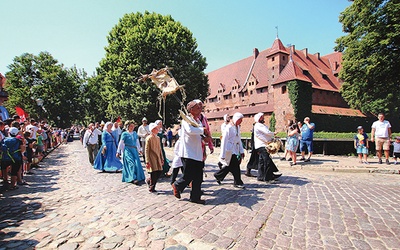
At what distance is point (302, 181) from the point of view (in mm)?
6852

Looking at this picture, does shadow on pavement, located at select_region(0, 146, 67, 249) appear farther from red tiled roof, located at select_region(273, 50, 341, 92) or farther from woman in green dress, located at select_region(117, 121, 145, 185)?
Answer: red tiled roof, located at select_region(273, 50, 341, 92)

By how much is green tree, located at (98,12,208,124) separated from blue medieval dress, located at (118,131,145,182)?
13.6m

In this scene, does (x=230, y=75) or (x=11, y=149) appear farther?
(x=230, y=75)

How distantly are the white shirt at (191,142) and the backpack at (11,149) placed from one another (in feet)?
16.0

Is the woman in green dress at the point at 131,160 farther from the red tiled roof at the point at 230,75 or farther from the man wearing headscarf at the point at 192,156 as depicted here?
the red tiled roof at the point at 230,75

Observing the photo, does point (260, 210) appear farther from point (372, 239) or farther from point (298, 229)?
point (372, 239)

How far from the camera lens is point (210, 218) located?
394cm

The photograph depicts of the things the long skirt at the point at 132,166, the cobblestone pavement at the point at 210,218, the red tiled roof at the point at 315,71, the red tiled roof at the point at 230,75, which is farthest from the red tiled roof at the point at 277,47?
the long skirt at the point at 132,166

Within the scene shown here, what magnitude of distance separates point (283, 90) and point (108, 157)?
29.5 m

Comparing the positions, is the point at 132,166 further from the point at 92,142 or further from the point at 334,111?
the point at 334,111

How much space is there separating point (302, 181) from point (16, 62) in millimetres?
48834

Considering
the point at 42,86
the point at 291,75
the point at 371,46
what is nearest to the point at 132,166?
the point at 371,46

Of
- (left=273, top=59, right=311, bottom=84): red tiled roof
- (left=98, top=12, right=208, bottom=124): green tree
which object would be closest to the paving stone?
(left=98, top=12, right=208, bottom=124): green tree

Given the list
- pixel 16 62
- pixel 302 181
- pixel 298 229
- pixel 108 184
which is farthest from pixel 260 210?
pixel 16 62
